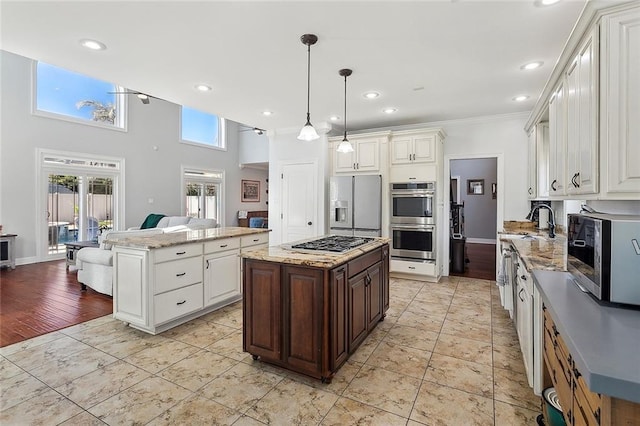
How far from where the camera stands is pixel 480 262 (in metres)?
6.23

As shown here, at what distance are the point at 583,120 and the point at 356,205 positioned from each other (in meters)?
3.38

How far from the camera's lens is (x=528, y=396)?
2012mm

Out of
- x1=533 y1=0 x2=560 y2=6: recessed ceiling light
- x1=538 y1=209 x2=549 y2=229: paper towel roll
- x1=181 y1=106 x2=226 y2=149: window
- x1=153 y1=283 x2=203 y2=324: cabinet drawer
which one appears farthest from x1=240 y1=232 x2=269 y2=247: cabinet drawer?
x1=181 y1=106 x2=226 y2=149: window

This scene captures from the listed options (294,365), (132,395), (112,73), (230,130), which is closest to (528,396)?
(294,365)

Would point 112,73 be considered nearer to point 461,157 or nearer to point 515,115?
point 461,157

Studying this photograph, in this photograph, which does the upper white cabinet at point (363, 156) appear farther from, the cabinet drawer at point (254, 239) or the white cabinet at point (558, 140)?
the white cabinet at point (558, 140)

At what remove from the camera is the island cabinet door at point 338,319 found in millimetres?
2131

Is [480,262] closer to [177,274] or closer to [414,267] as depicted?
[414,267]

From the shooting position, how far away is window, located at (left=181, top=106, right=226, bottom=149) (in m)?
9.05

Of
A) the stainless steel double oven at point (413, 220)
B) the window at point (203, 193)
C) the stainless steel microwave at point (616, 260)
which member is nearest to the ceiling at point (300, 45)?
the stainless steel double oven at point (413, 220)

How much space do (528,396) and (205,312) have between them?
10.0 ft

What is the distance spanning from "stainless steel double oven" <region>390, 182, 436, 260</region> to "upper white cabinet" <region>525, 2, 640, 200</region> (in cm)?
273

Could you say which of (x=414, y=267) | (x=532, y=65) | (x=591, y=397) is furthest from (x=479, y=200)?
(x=591, y=397)

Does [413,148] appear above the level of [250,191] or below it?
above
